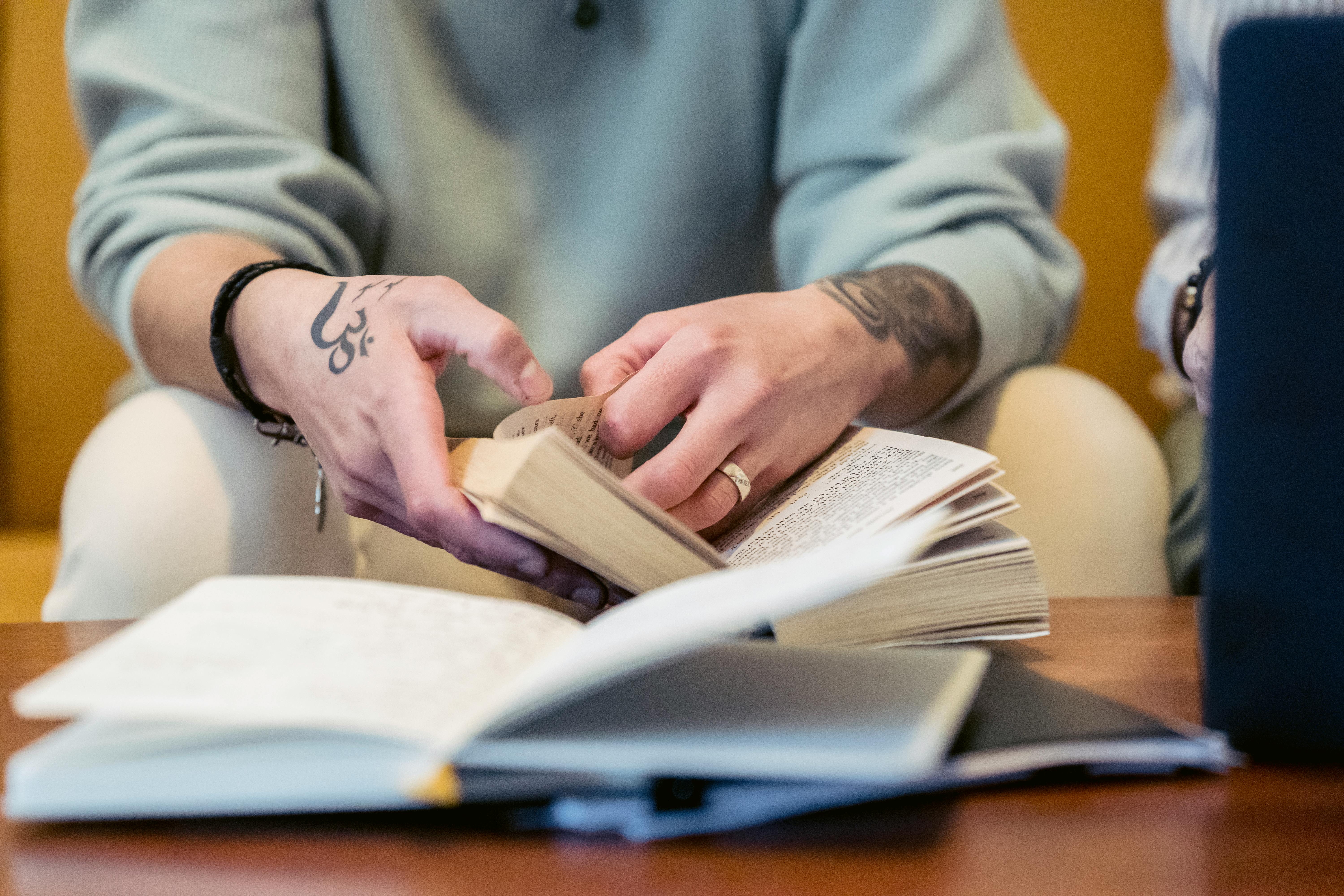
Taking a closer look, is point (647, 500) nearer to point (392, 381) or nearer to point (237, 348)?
point (392, 381)

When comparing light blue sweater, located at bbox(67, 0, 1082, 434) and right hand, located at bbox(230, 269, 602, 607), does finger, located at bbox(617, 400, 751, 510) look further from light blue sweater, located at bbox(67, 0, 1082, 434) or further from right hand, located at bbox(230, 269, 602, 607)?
light blue sweater, located at bbox(67, 0, 1082, 434)

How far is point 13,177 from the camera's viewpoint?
1.34 meters

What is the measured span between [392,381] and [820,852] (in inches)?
13.1

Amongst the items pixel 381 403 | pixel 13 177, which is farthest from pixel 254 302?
pixel 13 177

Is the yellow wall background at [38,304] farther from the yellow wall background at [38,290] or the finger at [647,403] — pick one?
the finger at [647,403]

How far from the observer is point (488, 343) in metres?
0.50

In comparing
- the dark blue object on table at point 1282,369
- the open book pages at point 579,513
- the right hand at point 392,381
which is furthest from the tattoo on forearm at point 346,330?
the dark blue object on table at point 1282,369

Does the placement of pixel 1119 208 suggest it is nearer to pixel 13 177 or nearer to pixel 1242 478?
pixel 1242 478

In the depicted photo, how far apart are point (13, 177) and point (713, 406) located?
120cm

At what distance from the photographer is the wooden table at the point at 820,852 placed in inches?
10.7

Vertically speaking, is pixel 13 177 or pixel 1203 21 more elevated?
pixel 1203 21

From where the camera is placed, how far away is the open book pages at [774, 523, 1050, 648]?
466 mm

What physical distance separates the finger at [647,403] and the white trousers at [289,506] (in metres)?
0.18

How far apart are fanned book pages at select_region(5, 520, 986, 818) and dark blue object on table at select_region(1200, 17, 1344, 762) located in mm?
96
